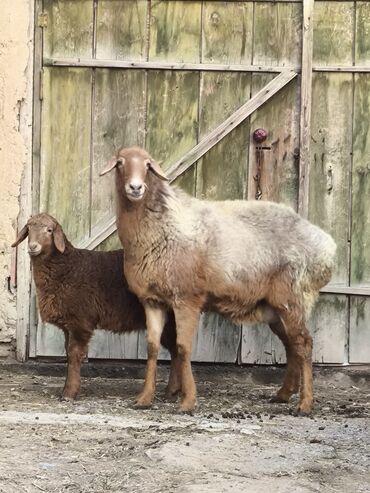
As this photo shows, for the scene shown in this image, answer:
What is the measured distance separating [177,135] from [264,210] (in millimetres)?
1213

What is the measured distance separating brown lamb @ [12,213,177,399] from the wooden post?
1721 mm

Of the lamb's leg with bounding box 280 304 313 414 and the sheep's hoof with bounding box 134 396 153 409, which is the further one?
the lamb's leg with bounding box 280 304 313 414

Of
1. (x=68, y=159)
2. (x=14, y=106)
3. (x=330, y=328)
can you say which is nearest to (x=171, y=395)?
(x=330, y=328)

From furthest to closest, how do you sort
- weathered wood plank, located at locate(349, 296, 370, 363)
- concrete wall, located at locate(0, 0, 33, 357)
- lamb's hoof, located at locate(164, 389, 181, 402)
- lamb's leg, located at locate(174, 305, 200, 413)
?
weathered wood plank, located at locate(349, 296, 370, 363) < concrete wall, located at locate(0, 0, 33, 357) < lamb's hoof, located at locate(164, 389, 181, 402) < lamb's leg, located at locate(174, 305, 200, 413)

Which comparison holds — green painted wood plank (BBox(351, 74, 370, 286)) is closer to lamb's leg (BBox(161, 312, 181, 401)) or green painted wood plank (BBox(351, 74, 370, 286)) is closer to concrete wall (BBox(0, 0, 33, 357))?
lamb's leg (BBox(161, 312, 181, 401))

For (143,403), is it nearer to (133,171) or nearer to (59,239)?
(59,239)

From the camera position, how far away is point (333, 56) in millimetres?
8641

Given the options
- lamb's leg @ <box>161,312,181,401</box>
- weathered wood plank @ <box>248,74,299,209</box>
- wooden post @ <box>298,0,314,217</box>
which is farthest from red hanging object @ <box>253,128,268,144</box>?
lamb's leg @ <box>161,312,181,401</box>

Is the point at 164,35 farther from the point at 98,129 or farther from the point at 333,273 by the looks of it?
the point at 333,273

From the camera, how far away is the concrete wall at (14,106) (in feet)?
27.9

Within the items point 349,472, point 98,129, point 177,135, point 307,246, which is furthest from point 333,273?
point 349,472

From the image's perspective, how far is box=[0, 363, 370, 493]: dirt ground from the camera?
18.0 feet

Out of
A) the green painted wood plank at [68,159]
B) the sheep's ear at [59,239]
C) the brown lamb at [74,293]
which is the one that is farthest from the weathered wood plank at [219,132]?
the sheep's ear at [59,239]

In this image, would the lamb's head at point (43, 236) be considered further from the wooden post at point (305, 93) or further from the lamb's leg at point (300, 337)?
the wooden post at point (305, 93)
